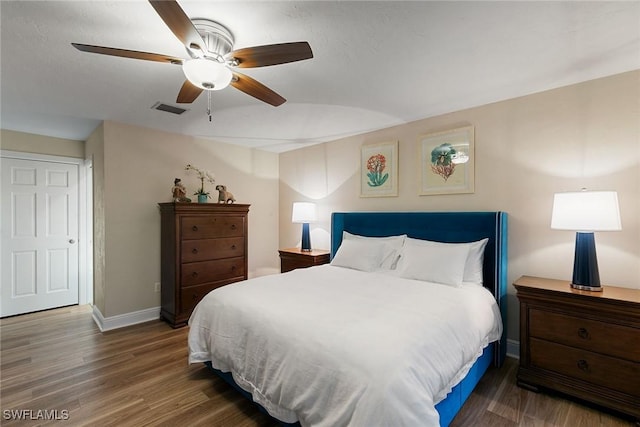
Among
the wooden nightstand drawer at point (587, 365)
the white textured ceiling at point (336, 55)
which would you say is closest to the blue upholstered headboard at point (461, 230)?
the wooden nightstand drawer at point (587, 365)

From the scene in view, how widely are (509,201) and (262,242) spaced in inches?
134

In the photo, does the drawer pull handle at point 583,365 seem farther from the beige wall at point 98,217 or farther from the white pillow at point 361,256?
the beige wall at point 98,217

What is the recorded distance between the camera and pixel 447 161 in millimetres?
2957

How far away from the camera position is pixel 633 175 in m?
2.09

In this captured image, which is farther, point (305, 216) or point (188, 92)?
point (305, 216)

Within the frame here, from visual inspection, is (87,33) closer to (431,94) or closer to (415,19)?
(415,19)

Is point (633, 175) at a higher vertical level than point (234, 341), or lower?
higher

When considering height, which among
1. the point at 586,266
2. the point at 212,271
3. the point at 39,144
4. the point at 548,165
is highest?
the point at 39,144

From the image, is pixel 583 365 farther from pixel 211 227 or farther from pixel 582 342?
pixel 211 227

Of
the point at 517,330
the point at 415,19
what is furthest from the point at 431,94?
the point at 517,330

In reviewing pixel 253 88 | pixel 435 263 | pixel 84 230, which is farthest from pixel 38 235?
pixel 435 263

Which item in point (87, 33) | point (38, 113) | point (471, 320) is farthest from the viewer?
point (38, 113)

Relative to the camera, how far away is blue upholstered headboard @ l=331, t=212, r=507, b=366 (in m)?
2.49

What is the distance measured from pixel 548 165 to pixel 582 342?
1371 millimetres
